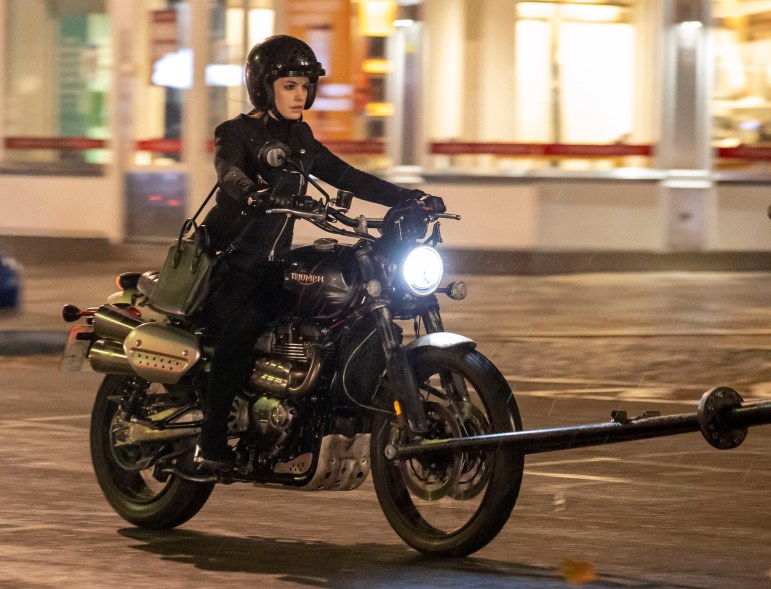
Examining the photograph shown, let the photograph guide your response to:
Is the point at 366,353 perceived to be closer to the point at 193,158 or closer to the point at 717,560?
the point at 717,560

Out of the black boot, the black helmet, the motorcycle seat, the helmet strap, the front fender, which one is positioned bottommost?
the black boot

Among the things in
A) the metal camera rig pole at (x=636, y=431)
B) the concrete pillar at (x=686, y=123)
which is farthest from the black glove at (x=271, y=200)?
the concrete pillar at (x=686, y=123)

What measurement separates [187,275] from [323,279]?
641 millimetres

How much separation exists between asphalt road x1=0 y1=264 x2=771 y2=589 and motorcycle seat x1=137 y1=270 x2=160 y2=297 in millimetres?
930

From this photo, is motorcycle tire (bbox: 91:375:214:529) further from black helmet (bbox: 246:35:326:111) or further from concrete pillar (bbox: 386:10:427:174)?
concrete pillar (bbox: 386:10:427:174)

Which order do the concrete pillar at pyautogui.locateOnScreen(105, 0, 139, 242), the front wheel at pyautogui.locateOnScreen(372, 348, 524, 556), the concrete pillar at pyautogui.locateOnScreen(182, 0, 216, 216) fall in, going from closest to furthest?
1. the front wheel at pyautogui.locateOnScreen(372, 348, 524, 556)
2. the concrete pillar at pyautogui.locateOnScreen(182, 0, 216, 216)
3. the concrete pillar at pyautogui.locateOnScreen(105, 0, 139, 242)

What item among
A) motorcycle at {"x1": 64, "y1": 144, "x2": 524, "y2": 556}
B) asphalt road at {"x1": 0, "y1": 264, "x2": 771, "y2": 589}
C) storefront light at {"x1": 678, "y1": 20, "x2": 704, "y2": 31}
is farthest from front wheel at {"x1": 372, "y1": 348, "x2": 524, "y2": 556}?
storefront light at {"x1": 678, "y1": 20, "x2": 704, "y2": 31}

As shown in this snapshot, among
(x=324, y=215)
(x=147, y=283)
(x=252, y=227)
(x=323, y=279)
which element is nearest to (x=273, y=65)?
(x=252, y=227)

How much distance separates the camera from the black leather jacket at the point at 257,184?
6.24 m

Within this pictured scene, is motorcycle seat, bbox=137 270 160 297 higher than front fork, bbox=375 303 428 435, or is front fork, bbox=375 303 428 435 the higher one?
motorcycle seat, bbox=137 270 160 297

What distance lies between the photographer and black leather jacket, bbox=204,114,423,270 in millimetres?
6242

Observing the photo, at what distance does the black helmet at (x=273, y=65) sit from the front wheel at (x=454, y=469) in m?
1.15

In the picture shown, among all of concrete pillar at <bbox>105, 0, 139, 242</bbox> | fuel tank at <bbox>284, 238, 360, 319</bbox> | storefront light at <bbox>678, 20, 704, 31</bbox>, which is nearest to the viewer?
fuel tank at <bbox>284, 238, 360, 319</bbox>

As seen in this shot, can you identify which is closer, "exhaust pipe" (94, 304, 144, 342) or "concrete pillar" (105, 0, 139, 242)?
"exhaust pipe" (94, 304, 144, 342)
